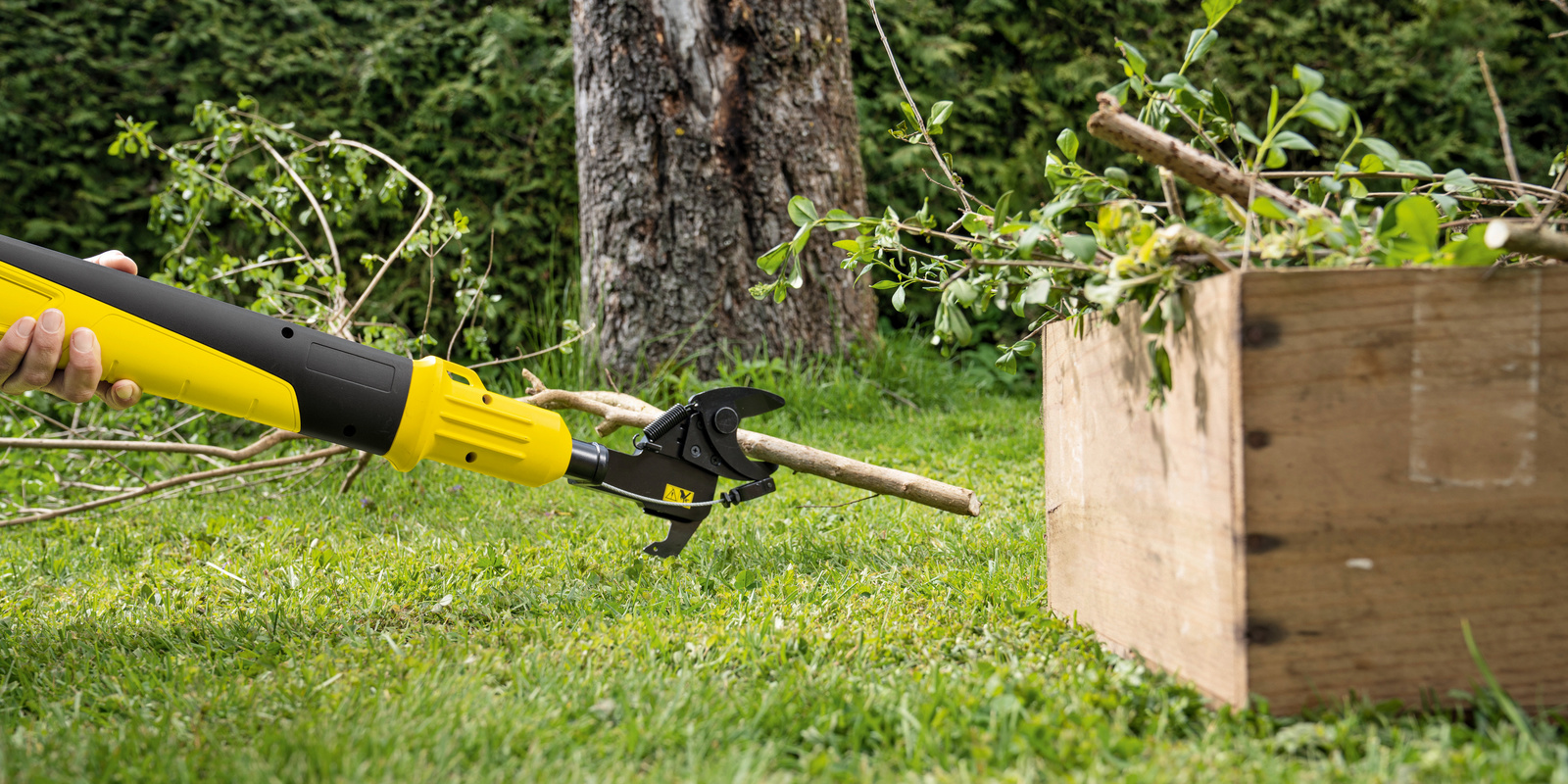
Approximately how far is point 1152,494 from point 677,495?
1104 mm

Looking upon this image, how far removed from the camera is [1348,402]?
1.14 metres

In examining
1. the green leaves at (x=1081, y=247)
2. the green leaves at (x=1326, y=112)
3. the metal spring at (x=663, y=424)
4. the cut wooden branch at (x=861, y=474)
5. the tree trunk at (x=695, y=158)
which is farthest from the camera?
the tree trunk at (x=695, y=158)

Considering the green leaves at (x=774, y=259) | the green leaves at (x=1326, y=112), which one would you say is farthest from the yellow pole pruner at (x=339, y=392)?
the green leaves at (x=1326, y=112)

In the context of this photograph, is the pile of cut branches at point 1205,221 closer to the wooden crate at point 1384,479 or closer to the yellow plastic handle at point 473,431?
the wooden crate at point 1384,479

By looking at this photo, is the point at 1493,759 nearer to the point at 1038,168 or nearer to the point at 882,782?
the point at 882,782

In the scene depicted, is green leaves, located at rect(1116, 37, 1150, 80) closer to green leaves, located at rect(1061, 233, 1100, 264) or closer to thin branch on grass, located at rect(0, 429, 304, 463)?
green leaves, located at rect(1061, 233, 1100, 264)

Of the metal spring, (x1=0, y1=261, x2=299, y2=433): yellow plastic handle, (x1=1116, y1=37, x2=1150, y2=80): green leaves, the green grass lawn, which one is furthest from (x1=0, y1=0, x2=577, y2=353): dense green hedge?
(x1=1116, y1=37, x2=1150, y2=80): green leaves

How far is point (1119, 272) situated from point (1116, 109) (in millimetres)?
236

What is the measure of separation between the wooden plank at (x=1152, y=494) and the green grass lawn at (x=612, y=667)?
0.08 m

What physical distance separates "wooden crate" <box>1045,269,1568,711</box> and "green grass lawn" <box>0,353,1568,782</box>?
88 mm

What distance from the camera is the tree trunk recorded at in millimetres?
4109

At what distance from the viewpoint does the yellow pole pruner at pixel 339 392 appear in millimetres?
1645

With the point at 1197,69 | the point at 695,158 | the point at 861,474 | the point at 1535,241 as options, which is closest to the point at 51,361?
the point at 861,474

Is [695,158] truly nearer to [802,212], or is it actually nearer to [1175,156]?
[802,212]
